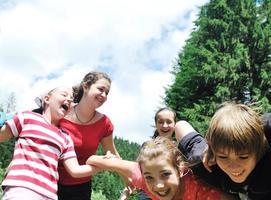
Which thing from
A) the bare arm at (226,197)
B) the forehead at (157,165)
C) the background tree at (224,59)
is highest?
the background tree at (224,59)

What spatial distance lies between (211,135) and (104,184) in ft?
58.8

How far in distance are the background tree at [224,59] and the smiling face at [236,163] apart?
18.8 m

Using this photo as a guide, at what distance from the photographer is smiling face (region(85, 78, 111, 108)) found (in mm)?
4223

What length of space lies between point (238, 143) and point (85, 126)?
6.18 feet

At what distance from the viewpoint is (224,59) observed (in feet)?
74.7

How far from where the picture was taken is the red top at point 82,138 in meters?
4.05

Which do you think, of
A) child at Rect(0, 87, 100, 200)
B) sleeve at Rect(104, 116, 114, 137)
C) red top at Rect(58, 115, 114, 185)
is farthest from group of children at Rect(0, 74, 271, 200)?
sleeve at Rect(104, 116, 114, 137)

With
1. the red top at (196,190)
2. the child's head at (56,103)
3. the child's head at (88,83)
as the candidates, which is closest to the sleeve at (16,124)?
the child's head at (56,103)

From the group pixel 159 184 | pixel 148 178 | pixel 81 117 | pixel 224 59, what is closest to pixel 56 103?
pixel 81 117

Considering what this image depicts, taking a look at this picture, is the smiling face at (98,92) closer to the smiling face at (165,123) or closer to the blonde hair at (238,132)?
the smiling face at (165,123)

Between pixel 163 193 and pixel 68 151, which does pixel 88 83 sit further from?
pixel 163 193

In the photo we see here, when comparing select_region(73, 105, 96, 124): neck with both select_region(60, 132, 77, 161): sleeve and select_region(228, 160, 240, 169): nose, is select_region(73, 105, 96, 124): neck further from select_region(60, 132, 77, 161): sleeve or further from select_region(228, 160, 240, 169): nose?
select_region(228, 160, 240, 169): nose

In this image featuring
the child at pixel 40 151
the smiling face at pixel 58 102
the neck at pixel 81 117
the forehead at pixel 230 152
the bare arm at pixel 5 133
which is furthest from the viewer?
the neck at pixel 81 117

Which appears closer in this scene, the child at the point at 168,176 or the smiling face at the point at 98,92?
the child at the point at 168,176
